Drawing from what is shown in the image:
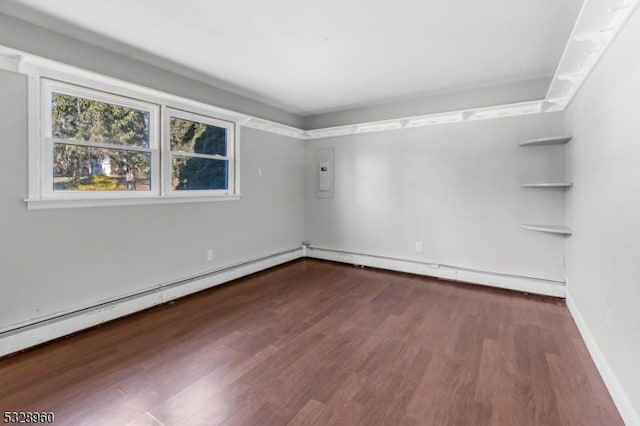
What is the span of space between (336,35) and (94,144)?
2.40 metres

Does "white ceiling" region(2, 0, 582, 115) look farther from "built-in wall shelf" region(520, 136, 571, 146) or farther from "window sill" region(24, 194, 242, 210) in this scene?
"window sill" region(24, 194, 242, 210)

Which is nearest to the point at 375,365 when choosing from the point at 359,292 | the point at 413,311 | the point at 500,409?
the point at 500,409

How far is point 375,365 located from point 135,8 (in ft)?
10.4

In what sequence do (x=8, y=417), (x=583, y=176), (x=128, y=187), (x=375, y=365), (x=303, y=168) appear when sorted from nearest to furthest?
(x=8, y=417), (x=375, y=365), (x=583, y=176), (x=128, y=187), (x=303, y=168)

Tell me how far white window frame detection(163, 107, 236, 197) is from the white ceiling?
1.75 feet

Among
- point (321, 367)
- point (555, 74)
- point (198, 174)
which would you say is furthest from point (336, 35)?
point (321, 367)

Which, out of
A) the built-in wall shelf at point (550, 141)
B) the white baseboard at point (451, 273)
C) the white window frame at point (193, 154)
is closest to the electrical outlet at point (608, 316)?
the white baseboard at point (451, 273)

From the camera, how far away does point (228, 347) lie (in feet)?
7.91

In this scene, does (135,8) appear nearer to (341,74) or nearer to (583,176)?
(341,74)

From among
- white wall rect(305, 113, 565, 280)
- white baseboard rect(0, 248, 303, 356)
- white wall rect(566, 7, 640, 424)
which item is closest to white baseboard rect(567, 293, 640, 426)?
white wall rect(566, 7, 640, 424)

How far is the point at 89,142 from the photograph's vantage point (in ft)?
8.95

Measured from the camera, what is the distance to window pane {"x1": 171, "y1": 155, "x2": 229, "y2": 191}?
352 cm

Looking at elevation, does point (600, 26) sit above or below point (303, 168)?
above

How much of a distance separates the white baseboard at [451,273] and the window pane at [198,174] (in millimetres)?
2189
